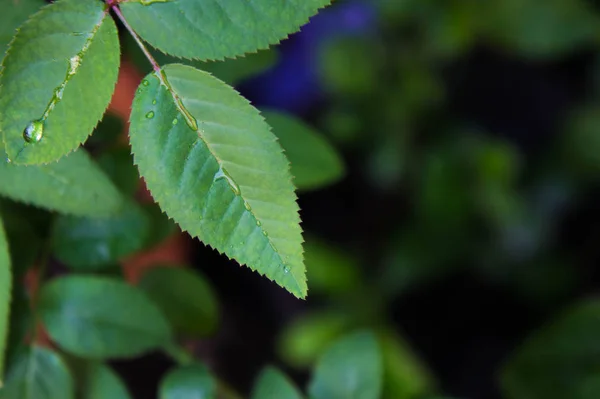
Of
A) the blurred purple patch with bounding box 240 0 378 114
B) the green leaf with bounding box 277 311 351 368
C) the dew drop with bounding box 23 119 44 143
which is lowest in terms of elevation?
the green leaf with bounding box 277 311 351 368

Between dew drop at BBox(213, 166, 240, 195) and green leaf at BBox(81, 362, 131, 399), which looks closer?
dew drop at BBox(213, 166, 240, 195)

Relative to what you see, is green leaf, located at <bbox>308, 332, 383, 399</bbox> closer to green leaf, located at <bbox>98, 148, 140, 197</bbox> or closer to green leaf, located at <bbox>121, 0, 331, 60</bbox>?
green leaf, located at <bbox>98, 148, 140, 197</bbox>

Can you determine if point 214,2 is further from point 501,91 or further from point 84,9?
point 501,91

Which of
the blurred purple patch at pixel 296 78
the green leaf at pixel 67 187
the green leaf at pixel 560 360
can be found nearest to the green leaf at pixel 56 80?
the green leaf at pixel 67 187

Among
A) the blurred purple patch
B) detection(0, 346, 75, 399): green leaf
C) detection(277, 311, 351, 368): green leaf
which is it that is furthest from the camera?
the blurred purple patch

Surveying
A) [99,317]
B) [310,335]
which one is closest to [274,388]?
[99,317]

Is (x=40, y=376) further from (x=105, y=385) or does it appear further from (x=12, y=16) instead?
(x=12, y=16)

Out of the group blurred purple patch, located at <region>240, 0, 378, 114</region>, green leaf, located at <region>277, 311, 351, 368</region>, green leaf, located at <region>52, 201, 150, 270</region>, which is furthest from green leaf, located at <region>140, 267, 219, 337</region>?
blurred purple patch, located at <region>240, 0, 378, 114</region>
